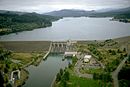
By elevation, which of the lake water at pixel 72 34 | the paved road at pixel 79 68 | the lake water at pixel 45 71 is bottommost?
the lake water at pixel 72 34

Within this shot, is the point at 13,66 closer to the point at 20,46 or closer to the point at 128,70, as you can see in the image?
the point at 128,70

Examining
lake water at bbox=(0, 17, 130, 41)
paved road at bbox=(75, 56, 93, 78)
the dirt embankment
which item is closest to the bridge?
the dirt embankment

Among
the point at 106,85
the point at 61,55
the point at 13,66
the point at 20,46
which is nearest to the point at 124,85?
the point at 106,85

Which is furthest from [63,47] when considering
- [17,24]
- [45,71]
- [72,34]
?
[17,24]

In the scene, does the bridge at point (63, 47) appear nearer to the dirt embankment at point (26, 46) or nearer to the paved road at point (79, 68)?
the dirt embankment at point (26, 46)

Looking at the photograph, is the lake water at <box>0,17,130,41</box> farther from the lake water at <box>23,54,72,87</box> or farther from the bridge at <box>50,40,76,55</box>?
the lake water at <box>23,54,72,87</box>

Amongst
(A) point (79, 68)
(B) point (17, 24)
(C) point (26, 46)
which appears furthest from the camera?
(B) point (17, 24)

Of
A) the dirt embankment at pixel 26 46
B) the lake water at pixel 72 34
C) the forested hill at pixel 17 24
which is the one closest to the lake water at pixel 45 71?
the dirt embankment at pixel 26 46

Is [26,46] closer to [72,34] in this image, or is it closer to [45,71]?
[45,71]
